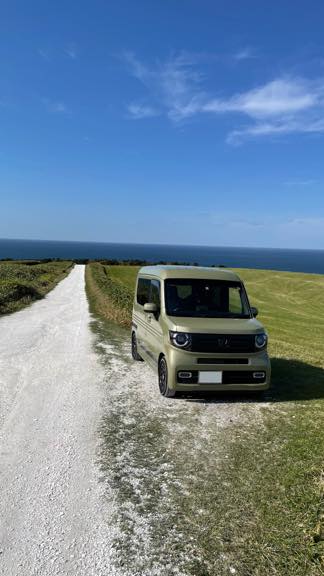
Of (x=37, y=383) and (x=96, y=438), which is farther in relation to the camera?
(x=37, y=383)

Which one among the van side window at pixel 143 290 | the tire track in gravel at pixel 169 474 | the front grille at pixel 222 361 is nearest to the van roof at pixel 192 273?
the van side window at pixel 143 290

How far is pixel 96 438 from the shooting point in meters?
6.35

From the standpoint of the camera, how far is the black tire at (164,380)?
7.97 metres

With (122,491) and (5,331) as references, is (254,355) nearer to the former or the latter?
(122,491)

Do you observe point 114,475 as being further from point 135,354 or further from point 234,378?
point 135,354

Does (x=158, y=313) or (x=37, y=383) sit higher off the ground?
(x=158, y=313)

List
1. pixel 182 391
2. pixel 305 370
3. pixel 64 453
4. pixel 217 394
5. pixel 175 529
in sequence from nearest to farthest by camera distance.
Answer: pixel 175 529 < pixel 64 453 < pixel 182 391 < pixel 217 394 < pixel 305 370

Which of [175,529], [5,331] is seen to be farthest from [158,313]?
[5,331]

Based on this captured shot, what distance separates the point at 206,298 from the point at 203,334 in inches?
58.4

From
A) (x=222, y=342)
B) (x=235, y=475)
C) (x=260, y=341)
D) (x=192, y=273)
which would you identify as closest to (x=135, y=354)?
(x=192, y=273)

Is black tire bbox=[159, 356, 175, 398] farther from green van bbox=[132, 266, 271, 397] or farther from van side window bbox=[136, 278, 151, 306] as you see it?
van side window bbox=[136, 278, 151, 306]

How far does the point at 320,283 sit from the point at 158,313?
4936cm

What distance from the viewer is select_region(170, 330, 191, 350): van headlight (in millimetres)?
7750

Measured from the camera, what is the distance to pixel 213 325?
8.00 meters
